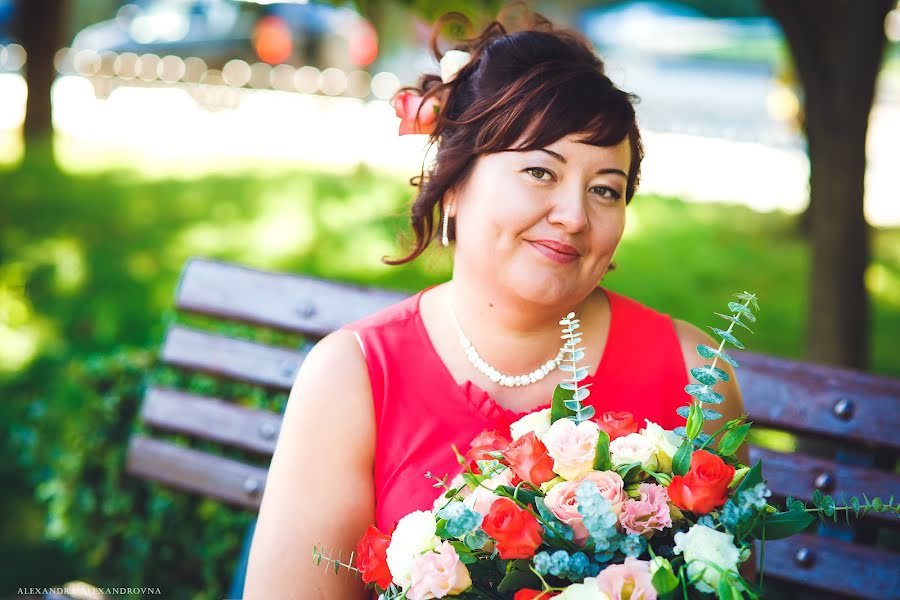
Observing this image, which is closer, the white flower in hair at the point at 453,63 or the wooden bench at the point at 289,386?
the white flower in hair at the point at 453,63

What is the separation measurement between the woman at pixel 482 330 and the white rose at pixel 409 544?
1.52 ft

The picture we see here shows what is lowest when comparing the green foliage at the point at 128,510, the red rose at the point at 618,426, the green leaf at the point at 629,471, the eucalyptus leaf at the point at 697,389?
the green foliage at the point at 128,510

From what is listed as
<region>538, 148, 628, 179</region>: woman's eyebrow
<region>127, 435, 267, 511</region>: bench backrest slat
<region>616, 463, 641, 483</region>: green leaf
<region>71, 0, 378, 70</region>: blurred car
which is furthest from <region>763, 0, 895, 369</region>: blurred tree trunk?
<region>71, 0, 378, 70</region>: blurred car

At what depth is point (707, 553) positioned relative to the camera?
5.05 ft

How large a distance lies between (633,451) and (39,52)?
11.0 m

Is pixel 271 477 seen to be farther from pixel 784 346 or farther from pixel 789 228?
pixel 789 228

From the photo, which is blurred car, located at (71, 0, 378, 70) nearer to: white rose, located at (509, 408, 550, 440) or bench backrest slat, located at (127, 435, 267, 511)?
bench backrest slat, located at (127, 435, 267, 511)

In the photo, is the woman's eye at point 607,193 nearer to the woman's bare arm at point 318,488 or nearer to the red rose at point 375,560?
the woman's bare arm at point 318,488

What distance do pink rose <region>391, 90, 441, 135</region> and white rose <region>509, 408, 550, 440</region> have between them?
85 cm

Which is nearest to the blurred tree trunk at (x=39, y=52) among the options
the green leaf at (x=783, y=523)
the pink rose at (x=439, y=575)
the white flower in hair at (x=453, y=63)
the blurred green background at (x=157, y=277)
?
the blurred green background at (x=157, y=277)

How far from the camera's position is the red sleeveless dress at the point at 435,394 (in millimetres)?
2293

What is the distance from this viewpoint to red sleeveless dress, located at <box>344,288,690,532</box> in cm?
229

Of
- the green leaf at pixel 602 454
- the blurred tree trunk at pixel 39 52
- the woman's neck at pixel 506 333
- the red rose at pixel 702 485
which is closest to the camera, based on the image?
the red rose at pixel 702 485

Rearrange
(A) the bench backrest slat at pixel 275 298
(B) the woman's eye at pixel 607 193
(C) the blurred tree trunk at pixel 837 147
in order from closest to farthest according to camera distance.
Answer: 1. (B) the woman's eye at pixel 607 193
2. (A) the bench backrest slat at pixel 275 298
3. (C) the blurred tree trunk at pixel 837 147
